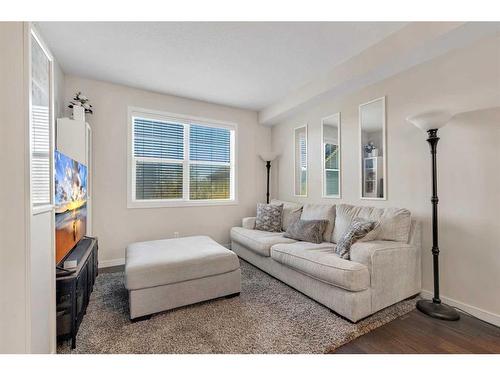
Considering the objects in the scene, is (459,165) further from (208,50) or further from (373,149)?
(208,50)

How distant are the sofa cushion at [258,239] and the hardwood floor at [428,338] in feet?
4.33

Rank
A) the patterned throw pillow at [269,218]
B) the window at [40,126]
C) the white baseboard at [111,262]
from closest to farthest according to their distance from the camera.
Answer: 1. the window at [40,126]
2. the white baseboard at [111,262]
3. the patterned throw pillow at [269,218]

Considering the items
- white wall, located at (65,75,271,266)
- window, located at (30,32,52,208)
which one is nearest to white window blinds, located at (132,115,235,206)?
white wall, located at (65,75,271,266)

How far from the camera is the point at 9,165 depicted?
3.24ft

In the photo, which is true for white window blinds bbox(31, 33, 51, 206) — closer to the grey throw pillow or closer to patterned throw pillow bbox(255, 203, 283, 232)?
the grey throw pillow

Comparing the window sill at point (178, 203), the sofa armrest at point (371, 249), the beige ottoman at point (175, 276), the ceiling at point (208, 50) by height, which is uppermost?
the ceiling at point (208, 50)

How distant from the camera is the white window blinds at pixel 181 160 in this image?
350cm

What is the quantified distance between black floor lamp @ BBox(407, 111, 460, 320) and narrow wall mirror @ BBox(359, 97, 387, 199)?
622mm

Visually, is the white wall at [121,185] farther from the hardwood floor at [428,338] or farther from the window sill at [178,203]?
the hardwood floor at [428,338]

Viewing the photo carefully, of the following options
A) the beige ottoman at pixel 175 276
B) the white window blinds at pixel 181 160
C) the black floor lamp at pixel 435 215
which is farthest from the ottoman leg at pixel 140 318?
the black floor lamp at pixel 435 215

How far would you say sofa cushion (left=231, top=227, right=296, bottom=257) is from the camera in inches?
110

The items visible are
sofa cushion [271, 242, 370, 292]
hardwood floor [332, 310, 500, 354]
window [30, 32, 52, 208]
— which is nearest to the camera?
window [30, 32, 52, 208]
